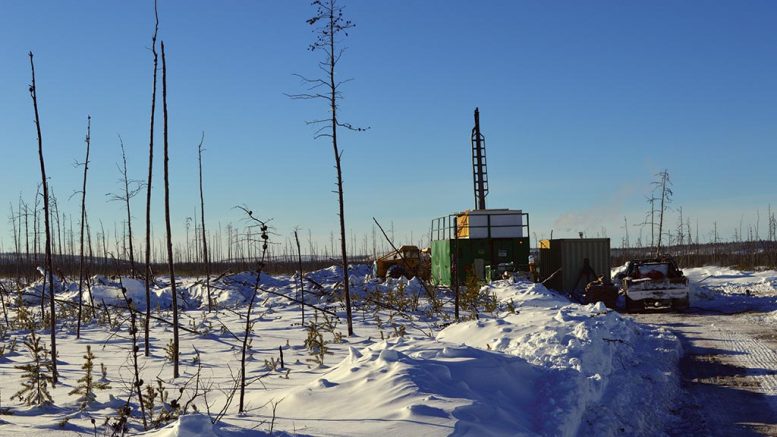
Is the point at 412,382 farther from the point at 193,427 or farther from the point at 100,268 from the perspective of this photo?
the point at 100,268

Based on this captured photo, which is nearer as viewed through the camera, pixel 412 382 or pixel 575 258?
pixel 412 382

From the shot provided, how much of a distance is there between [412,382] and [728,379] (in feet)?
16.8

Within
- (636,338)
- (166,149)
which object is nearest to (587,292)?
(636,338)

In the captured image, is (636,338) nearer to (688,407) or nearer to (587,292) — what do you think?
(688,407)

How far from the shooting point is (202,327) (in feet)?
46.7

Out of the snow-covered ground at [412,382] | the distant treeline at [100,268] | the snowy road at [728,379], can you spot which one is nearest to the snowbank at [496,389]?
the snow-covered ground at [412,382]

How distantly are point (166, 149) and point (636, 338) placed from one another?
341 inches

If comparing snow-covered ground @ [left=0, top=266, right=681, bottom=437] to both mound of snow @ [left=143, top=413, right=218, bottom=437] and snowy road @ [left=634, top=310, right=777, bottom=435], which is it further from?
snowy road @ [left=634, top=310, right=777, bottom=435]

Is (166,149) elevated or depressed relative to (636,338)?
elevated

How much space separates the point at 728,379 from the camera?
9008 millimetres

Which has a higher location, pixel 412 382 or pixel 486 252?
pixel 486 252

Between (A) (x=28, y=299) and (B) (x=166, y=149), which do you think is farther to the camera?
(A) (x=28, y=299)

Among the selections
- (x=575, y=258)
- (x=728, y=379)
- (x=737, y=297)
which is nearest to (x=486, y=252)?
(x=575, y=258)

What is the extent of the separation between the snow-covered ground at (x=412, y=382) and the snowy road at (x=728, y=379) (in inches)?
12.1
